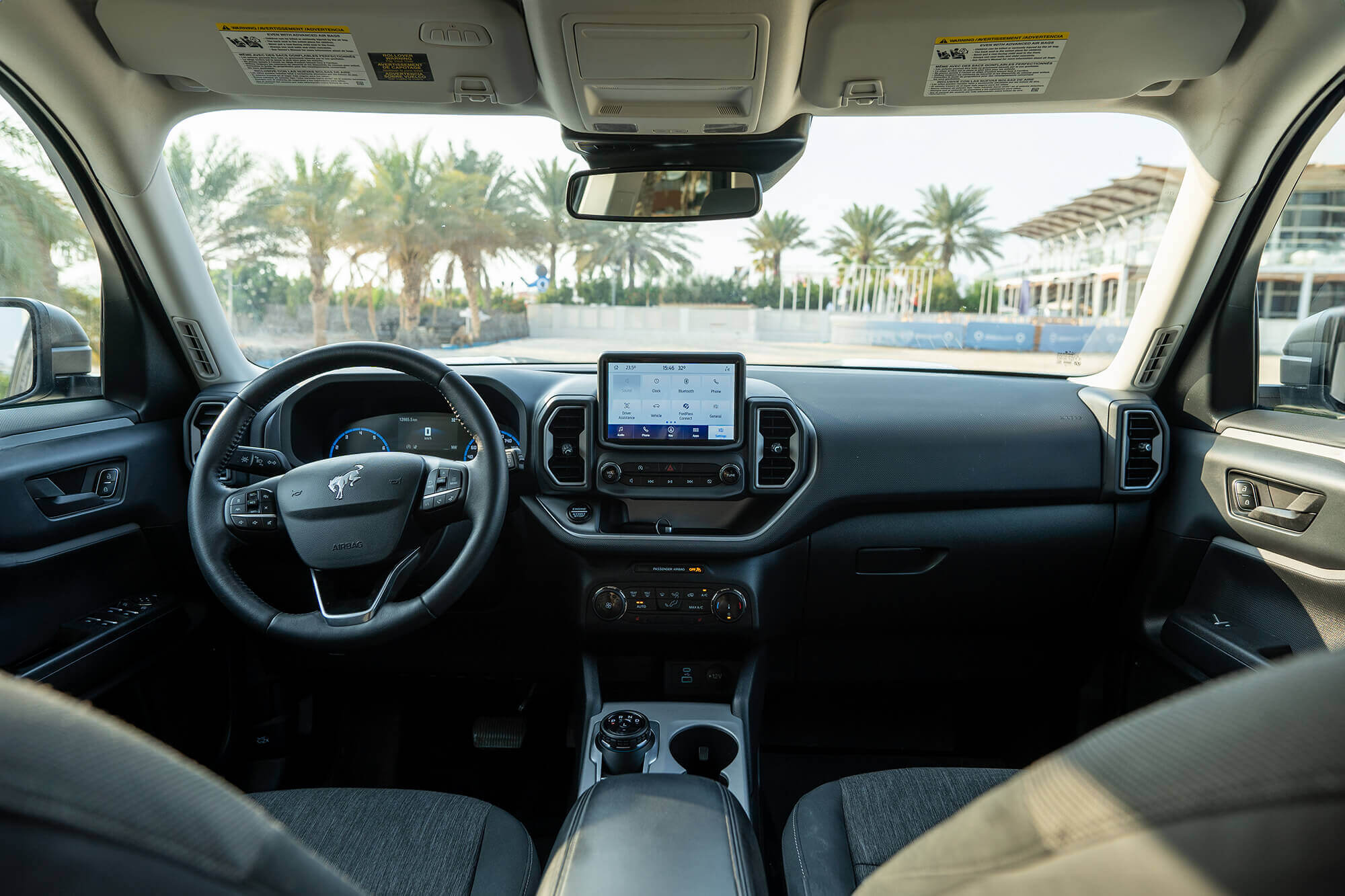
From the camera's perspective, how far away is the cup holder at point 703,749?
2301 millimetres

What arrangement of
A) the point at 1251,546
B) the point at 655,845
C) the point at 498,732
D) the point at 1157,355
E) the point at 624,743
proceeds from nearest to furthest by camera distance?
the point at 655,845 → the point at 624,743 → the point at 1251,546 → the point at 1157,355 → the point at 498,732

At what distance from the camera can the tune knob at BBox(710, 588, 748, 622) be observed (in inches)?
98.8

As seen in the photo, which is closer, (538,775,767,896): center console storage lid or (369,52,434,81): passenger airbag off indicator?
(538,775,767,896): center console storage lid

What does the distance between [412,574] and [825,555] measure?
4.27ft

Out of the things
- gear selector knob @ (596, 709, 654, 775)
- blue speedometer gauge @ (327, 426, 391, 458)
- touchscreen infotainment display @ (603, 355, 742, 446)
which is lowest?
gear selector knob @ (596, 709, 654, 775)

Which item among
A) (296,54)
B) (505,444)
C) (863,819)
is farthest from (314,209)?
(863,819)

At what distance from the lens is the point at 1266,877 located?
36cm

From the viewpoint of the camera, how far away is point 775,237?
2.71 meters

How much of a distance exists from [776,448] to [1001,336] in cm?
96

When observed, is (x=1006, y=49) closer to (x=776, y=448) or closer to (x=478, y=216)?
(x=776, y=448)

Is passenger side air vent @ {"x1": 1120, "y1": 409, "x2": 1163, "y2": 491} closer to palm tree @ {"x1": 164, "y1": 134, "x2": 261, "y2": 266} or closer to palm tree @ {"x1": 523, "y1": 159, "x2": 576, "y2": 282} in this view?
palm tree @ {"x1": 523, "y1": 159, "x2": 576, "y2": 282}

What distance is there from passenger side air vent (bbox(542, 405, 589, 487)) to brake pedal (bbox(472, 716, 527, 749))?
3.18 ft

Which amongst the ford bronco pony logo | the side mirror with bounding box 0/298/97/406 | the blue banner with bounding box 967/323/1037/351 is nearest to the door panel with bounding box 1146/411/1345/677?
the blue banner with bounding box 967/323/1037/351

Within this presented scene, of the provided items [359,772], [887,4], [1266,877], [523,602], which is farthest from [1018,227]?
[359,772]
